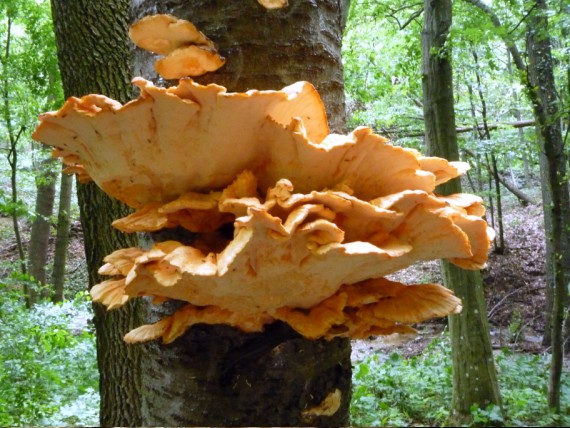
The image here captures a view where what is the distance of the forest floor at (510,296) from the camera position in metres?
9.25

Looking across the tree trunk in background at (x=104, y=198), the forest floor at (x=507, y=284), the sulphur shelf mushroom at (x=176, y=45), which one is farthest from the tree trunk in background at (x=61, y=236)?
the sulphur shelf mushroom at (x=176, y=45)

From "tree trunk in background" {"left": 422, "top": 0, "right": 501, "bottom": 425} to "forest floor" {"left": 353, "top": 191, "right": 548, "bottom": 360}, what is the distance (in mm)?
3480

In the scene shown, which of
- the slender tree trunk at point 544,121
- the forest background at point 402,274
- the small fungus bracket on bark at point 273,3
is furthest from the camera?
the forest background at point 402,274

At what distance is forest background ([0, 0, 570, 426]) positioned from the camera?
5324 millimetres

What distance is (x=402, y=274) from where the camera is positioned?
12.9 m

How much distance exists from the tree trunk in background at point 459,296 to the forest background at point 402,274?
0.28 meters

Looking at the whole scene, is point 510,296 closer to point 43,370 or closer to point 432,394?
point 432,394

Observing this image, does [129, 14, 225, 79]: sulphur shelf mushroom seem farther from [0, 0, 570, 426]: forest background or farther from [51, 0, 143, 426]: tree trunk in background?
[0, 0, 570, 426]: forest background

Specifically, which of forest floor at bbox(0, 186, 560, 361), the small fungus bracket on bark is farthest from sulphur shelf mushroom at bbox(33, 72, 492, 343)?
forest floor at bbox(0, 186, 560, 361)

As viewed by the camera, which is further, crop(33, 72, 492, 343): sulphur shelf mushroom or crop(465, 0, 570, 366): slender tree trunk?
crop(465, 0, 570, 366): slender tree trunk

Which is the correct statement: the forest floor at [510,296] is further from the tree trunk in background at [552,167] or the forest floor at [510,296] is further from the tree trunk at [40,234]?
the tree trunk at [40,234]

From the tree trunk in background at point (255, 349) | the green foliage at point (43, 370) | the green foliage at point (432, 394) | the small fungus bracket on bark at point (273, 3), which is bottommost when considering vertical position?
the green foliage at point (432, 394)

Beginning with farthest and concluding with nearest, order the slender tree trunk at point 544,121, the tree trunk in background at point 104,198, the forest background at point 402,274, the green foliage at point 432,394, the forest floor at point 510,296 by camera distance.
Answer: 1. the forest floor at point 510,296
2. the forest background at point 402,274
3. the green foliage at point 432,394
4. the slender tree trunk at point 544,121
5. the tree trunk in background at point 104,198

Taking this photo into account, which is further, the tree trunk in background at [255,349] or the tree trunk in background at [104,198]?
the tree trunk in background at [104,198]
